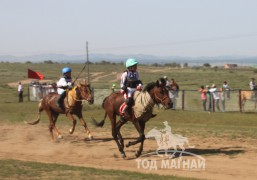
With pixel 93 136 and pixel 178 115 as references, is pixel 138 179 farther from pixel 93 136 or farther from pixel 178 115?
pixel 178 115

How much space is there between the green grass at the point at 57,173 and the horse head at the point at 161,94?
2.57m

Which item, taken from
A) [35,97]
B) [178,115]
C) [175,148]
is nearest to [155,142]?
[175,148]

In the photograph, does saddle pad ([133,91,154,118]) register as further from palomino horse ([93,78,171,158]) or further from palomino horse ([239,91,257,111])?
palomino horse ([239,91,257,111])

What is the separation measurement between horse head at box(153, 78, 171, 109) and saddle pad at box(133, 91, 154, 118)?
0.18 metres

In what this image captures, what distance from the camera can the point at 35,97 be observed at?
37906mm

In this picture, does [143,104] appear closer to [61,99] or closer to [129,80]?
[129,80]

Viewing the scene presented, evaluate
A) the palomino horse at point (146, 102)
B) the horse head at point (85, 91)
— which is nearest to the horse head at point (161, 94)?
the palomino horse at point (146, 102)

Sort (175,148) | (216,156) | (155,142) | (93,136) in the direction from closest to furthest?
(216,156)
(175,148)
(155,142)
(93,136)

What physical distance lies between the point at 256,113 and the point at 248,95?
1083mm

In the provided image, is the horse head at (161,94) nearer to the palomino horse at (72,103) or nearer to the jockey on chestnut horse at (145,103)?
the jockey on chestnut horse at (145,103)

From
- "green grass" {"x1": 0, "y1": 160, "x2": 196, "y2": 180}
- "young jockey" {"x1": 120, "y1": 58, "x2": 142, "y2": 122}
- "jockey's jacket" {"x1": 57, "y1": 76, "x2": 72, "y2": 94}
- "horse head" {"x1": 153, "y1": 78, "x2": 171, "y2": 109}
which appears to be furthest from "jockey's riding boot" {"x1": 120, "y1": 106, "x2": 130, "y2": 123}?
"jockey's jacket" {"x1": 57, "y1": 76, "x2": 72, "y2": 94}

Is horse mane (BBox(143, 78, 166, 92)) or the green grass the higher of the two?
horse mane (BBox(143, 78, 166, 92))

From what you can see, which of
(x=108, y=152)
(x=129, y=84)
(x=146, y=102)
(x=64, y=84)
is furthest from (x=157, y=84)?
(x=64, y=84)

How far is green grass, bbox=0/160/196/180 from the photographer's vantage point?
388 inches
